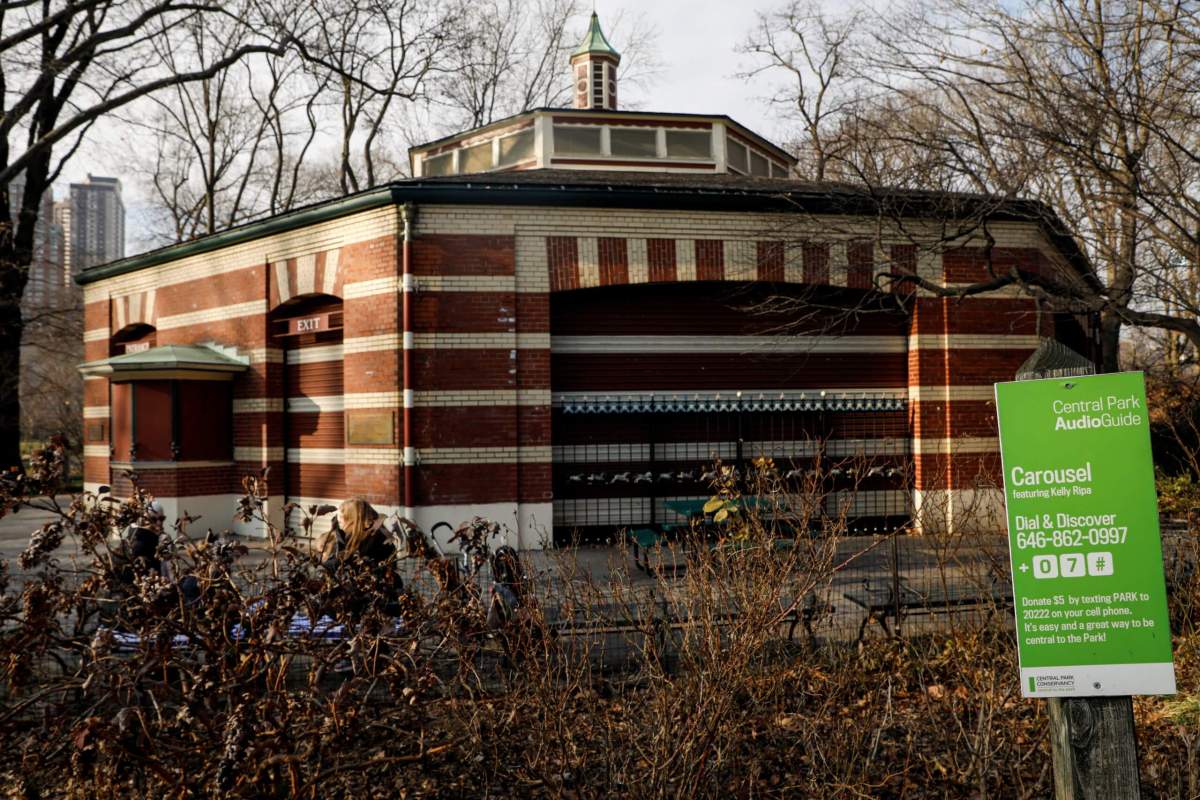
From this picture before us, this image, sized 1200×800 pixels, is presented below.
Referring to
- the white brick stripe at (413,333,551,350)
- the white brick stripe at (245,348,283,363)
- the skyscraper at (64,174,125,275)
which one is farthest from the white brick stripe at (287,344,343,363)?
the skyscraper at (64,174,125,275)

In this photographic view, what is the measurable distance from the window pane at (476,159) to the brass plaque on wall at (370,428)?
24.7ft

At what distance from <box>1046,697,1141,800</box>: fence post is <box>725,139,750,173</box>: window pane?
16.5 m

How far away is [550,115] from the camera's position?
1839 centimetres

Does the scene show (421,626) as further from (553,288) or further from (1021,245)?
(1021,245)

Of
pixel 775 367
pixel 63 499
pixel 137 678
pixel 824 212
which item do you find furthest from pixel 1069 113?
pixel 63 499

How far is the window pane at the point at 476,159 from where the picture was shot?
64.3 feet

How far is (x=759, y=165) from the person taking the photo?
20.4m

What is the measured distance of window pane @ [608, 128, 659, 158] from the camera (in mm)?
18531

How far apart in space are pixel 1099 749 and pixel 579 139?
16.4 metres

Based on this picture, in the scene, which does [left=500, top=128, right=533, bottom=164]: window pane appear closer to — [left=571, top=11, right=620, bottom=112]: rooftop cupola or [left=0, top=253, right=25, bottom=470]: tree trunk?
[left=571, top=11, right=620, bottom=112]: rooftop cupola

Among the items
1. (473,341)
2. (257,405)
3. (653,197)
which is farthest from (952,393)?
(257,405)

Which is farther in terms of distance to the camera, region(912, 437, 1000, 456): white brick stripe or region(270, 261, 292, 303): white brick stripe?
region(270, 261, 292, 303): white brick stripe

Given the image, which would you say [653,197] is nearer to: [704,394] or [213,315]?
[704,394]

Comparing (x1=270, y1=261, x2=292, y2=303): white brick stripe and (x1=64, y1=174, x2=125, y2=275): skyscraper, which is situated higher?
(x1=64, y1=174, x2=125, y2=275): skyscraper
